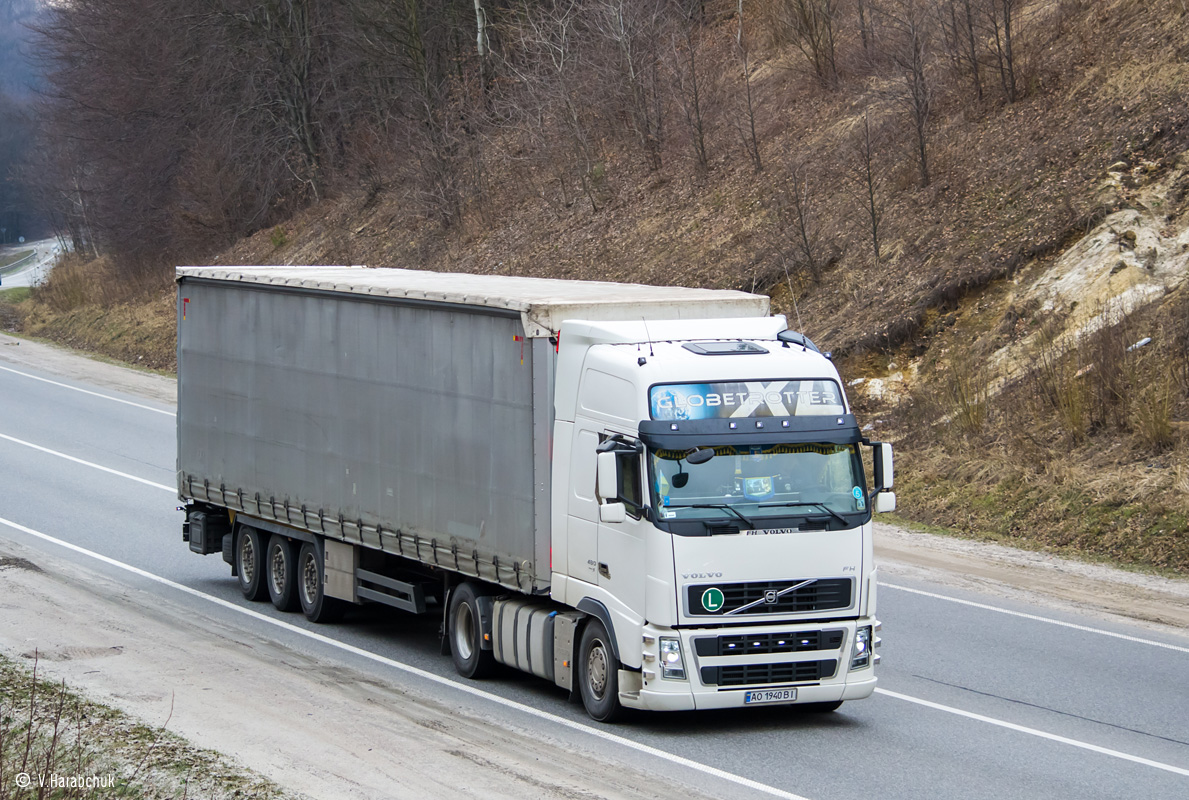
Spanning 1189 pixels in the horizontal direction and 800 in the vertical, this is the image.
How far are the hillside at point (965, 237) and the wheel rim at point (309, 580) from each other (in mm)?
8971

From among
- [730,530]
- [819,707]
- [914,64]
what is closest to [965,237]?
[914,64]

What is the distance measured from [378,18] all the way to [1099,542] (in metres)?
37.8

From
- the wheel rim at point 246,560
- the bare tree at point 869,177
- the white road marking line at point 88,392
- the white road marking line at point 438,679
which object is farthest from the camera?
the white road marking line at point 88,392

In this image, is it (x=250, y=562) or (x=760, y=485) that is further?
(x=250, y=562)

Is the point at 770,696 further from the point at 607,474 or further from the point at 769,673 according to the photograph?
the point at 607,474

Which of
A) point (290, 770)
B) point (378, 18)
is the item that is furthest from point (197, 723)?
point (378, 18)

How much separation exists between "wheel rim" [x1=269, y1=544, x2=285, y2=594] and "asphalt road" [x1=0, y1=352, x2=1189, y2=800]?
0.32 m

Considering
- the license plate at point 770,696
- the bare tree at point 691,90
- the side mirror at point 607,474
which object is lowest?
the license plate at point 770,696

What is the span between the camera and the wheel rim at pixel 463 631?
12.8 meters

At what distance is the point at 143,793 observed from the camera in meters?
8.38

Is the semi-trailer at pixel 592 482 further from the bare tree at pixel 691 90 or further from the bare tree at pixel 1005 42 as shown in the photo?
the bare tree at pixel 691 90

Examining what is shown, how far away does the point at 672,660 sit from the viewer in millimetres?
10180

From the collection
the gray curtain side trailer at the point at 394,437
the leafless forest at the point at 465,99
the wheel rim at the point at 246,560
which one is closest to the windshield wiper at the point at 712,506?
the gray curtain side trailer at the point at 394,437

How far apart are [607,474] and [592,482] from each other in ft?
2.92
